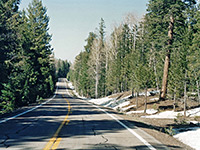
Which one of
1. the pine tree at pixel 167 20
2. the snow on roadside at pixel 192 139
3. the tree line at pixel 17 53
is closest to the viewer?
the snow on roadside at pixel 192 139

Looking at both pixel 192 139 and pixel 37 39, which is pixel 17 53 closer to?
pixel 37 39

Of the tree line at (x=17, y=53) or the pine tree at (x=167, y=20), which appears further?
the pine tree at (x=167, y=20)

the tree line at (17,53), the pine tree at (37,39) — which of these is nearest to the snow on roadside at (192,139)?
the tree line at (17,53)

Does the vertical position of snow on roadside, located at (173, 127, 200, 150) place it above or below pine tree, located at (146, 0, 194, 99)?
below

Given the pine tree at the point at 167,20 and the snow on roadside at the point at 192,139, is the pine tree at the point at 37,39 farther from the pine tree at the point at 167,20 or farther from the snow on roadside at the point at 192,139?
the snow on roadside at the point at 192,139

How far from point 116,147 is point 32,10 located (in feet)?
142

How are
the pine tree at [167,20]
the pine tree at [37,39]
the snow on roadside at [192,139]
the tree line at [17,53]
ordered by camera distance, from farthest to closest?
the pine tree at [37,39] < the pine tree at [167,20] < the tree line at [17,53] < the snow on roadside at [192,139]

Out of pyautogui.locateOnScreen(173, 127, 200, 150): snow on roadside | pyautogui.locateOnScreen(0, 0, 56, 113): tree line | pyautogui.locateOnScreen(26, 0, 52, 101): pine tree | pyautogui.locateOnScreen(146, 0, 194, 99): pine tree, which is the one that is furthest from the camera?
pyautogui.locateOnScreen(26, 0, 52, 101): pine tree

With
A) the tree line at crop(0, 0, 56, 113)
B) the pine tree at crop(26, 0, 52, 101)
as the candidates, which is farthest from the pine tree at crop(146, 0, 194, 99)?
the pine tree at crop(26, 0, 52, 101)

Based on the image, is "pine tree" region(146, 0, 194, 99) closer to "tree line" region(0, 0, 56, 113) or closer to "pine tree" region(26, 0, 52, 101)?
"tree line" region(0, 0, 56, 113)

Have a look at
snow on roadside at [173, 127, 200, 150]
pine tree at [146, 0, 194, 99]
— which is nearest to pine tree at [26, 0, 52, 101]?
pine tree at [146, 0, 194, 99]

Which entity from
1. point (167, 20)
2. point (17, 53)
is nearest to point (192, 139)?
point (167, 20)

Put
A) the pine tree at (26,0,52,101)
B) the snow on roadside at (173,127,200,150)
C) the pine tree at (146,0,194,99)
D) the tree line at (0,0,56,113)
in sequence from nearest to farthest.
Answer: the snow on roadside at (173,127,200,150), the tree line at (0,0,56,113), the pine tree at (146,0,194,99), the pine tree at (26,0,52,101)

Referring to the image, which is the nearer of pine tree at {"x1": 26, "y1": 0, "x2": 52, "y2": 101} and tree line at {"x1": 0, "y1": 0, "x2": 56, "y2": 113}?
tree line at {"x1": 0, "y1": 0, "x2": 56, "y2": 113}
